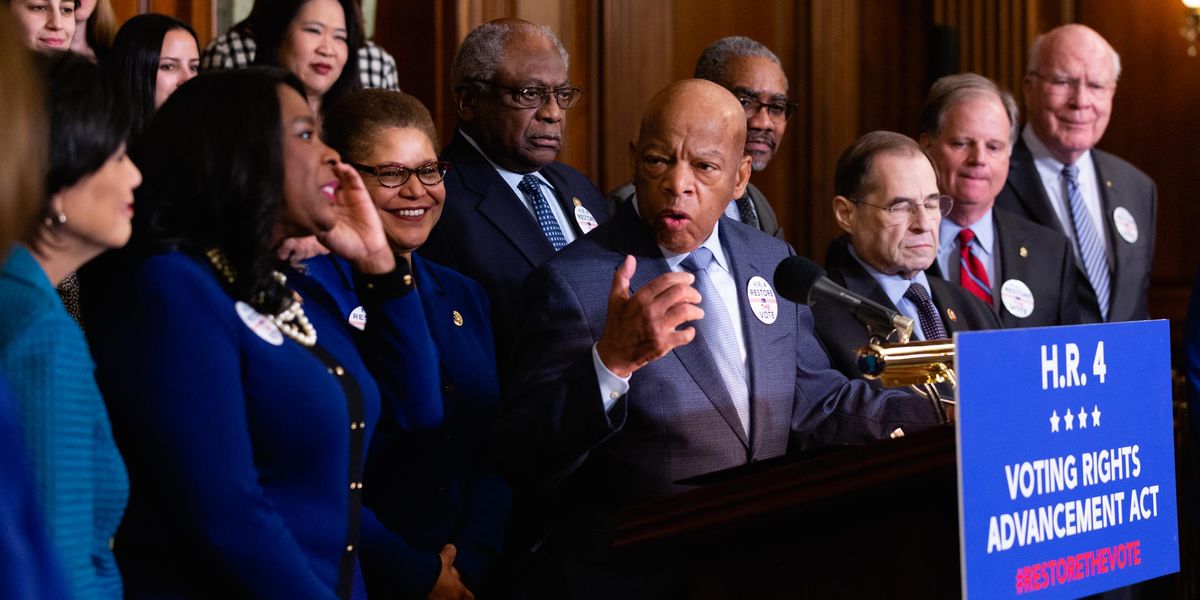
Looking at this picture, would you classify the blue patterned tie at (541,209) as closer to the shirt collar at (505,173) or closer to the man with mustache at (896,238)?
the shirt collar at (505,173)

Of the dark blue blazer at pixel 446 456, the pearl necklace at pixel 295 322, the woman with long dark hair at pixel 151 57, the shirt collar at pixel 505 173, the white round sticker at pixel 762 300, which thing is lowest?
the dark blue blazer at pixel 446 456

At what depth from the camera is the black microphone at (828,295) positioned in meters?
2.29

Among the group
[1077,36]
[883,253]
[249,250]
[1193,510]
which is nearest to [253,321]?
[249,250]

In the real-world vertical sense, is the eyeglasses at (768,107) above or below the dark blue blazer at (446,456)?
above

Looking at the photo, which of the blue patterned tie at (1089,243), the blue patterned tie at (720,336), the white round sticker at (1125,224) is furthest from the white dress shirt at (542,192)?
the white round sticker at (1125,224)

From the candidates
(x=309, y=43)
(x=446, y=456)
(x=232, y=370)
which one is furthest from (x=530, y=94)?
(x=232, y=370)

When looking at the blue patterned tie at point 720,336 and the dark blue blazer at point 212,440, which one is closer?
the dark blue blazer at point 212,440

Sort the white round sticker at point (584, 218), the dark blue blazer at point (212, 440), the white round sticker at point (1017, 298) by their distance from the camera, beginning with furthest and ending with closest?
the white round sticker at point (1017, 298) → the white round sticker at point (584, 218) → the dark blue blazer at point (212, 440)

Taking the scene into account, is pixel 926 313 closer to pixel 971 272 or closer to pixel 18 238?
pixel 971 272

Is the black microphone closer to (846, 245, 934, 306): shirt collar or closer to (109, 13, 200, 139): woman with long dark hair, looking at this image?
(846, 245, 934, 306): shirt collar

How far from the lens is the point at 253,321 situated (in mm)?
2129

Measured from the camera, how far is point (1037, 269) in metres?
4.29

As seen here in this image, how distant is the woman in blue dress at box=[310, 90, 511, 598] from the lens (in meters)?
2.87

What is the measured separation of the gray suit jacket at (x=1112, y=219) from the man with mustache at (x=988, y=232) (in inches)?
13.2
